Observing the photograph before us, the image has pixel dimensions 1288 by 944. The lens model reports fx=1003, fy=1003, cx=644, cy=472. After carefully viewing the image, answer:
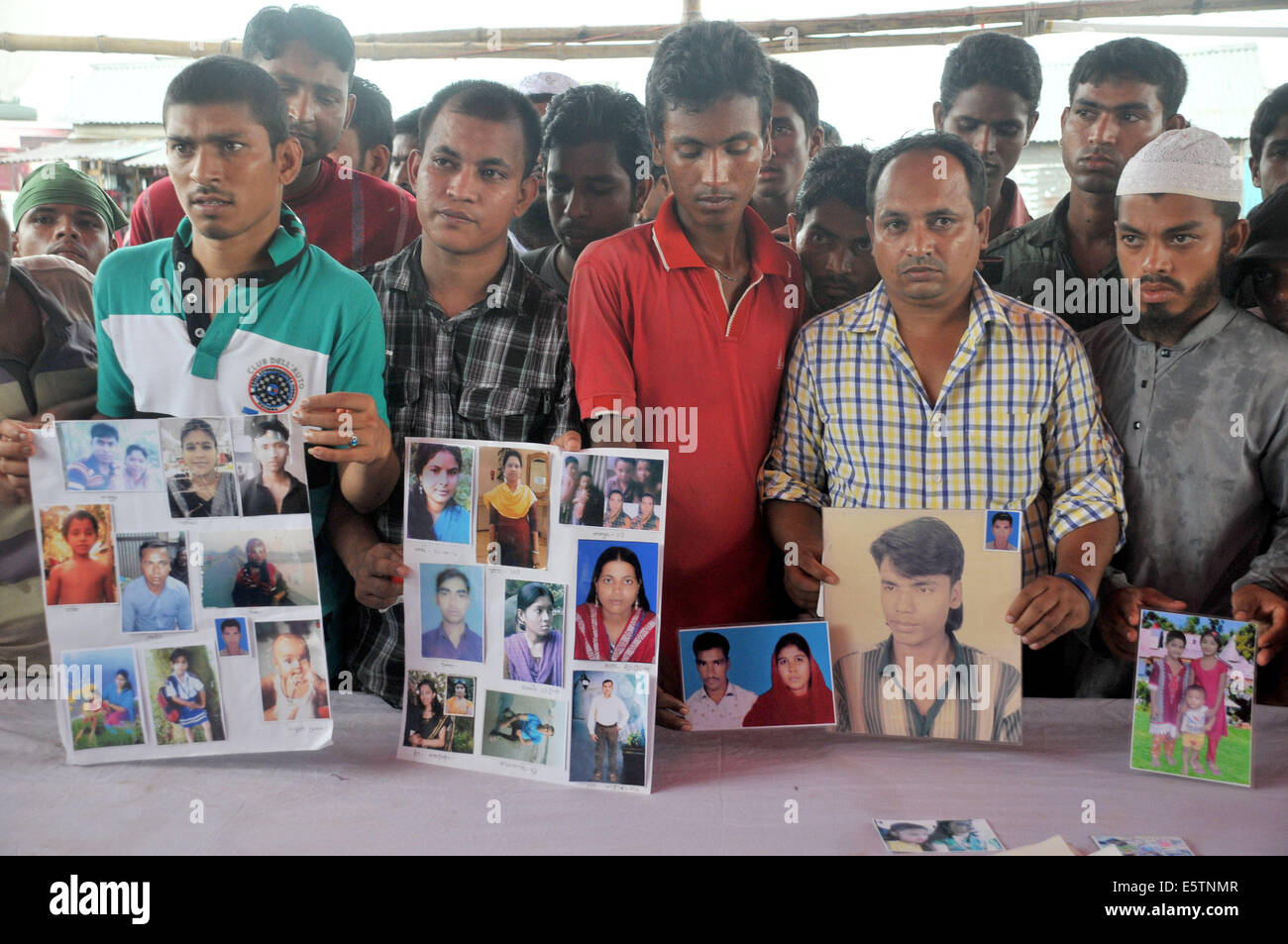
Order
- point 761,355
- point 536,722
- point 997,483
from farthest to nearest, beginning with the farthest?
1. point 761,355
2. point 997,483
3. point 536,722

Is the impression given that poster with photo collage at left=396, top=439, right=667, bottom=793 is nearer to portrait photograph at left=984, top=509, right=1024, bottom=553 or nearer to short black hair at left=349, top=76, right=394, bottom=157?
portrait photograph at left=984, top=509, right=1024, bottom=553

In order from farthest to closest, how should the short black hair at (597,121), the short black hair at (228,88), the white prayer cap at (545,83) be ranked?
the white prayer cap at (545,83) → the short black hair at (597,121) → the short black hair at (228,88)

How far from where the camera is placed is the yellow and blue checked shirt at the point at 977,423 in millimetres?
2037

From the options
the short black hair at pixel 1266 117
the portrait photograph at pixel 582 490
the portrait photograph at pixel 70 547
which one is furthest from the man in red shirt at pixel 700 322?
the short black hair at pixel 1266 117

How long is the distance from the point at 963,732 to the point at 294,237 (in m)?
1.69

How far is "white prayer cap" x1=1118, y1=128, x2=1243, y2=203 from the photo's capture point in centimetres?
205

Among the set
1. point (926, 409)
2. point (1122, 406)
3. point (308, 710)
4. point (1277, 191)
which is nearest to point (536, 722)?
point (308, 710)

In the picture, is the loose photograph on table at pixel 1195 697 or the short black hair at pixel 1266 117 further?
the short black hair at pixel 1266 117

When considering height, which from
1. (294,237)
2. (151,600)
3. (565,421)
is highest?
(294,237)

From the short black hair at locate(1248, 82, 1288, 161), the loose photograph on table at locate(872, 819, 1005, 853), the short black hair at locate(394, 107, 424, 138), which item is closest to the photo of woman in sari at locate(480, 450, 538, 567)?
the loose photograph on table at locate(872, 819, 1005, 853)

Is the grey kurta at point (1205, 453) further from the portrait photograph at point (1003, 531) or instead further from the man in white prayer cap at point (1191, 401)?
the portrait photograph at point (1003, 531)

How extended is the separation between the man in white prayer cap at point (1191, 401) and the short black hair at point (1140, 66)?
14.8 inches

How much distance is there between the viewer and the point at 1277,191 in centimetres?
223

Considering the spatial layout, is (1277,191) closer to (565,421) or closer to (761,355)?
(761,355)
